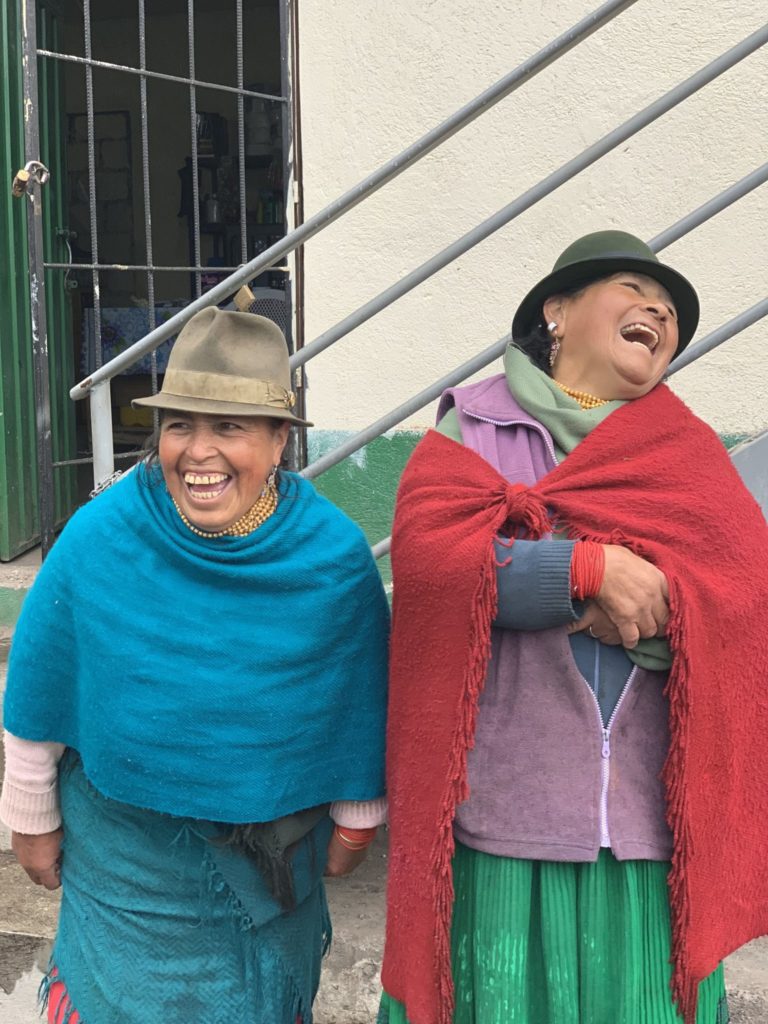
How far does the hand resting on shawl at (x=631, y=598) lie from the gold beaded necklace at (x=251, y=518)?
1.86ft

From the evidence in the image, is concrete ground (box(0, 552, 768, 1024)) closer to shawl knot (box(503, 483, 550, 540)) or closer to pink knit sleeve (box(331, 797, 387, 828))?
pink knit sleeve (box(331, 797, 387, 828))

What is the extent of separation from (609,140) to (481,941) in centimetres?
190

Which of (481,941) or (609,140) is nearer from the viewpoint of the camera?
(481,941)

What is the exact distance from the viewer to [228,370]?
1870 millimetres

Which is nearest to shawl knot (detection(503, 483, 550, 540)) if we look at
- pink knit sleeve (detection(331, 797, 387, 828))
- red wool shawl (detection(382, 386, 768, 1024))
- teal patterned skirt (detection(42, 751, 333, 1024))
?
red wool shawl (detection(382, 386, 768, 1024))

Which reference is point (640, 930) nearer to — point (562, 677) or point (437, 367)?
point (562, 677)

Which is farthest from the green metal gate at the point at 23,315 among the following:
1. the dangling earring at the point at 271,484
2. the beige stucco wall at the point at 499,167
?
the dangling earring at the point at 271,484

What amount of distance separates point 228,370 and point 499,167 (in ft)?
8.97

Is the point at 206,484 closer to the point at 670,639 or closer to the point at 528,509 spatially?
the point at 528,509

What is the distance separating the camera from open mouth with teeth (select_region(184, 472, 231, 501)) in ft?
6.08

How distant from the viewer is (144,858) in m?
1.93

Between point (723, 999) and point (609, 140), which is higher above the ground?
point (609, 140)

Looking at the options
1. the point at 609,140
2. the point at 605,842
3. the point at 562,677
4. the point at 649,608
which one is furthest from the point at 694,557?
the point at 609,140

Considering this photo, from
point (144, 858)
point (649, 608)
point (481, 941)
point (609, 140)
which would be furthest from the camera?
point (609, 140)
